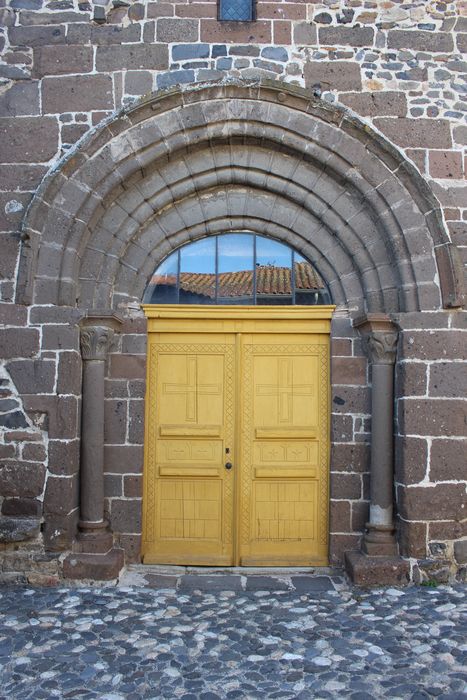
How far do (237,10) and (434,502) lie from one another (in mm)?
4346

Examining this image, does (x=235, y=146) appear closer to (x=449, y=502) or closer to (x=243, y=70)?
(x=243, y=70)

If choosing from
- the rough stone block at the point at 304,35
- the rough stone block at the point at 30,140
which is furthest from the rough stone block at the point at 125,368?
the rough stone block at the point at 304,35

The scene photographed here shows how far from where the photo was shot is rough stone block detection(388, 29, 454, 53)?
16.9ft

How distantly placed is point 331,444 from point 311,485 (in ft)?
1.31

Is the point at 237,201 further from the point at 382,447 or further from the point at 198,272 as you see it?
the point at 382,447

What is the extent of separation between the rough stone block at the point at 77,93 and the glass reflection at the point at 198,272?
4.37ft

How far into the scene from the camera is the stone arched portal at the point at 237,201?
496 centimetres

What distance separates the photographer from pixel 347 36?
16.9 feet

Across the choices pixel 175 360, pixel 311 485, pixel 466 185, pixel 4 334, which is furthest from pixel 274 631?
pixel 466 185

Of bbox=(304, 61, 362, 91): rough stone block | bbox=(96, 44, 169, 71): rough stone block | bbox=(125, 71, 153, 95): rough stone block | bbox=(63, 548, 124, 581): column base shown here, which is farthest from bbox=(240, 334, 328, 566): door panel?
bbox=(96, 44, 169, 71): rough stone block

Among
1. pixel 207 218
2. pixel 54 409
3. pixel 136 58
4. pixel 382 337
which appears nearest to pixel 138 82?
pixel 136 58

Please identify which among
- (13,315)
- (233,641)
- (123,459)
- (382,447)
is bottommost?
(233,641)

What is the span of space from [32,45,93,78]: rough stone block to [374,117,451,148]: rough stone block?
7.96 ft

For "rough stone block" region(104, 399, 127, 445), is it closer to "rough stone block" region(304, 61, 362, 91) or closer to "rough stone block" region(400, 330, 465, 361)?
"rough stone block" region(400, 330, 465, 361)
